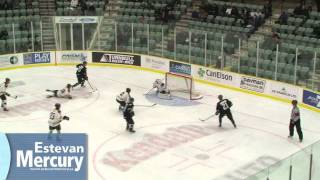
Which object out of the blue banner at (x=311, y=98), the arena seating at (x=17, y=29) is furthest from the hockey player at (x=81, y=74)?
the blue banner at (x=311, y=98)

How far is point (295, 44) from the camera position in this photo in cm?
2516

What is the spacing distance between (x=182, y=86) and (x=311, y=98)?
16.9 feet

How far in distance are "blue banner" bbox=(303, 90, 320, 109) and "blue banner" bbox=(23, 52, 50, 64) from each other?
43.0 feet

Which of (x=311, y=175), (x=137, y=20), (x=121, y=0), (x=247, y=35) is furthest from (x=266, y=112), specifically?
(x=121, y=0)

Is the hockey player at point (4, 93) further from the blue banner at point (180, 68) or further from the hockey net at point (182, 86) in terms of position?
the blue banner at point (180, 68)

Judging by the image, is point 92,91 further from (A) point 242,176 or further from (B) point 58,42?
(A) point 242,176

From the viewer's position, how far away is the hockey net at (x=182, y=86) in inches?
942

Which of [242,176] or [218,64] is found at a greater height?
[218,64]

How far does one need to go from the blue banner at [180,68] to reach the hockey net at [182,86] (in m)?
2.62

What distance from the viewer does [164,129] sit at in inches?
783

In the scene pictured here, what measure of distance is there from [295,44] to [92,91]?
877 cm

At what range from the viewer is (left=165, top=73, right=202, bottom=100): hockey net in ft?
78.5

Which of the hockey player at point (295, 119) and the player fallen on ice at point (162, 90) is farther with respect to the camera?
the player fallen on ice at point (162, 90)

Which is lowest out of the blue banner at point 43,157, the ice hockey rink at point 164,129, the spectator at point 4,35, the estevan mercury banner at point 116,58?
the ice hockey rink at point 164,129
